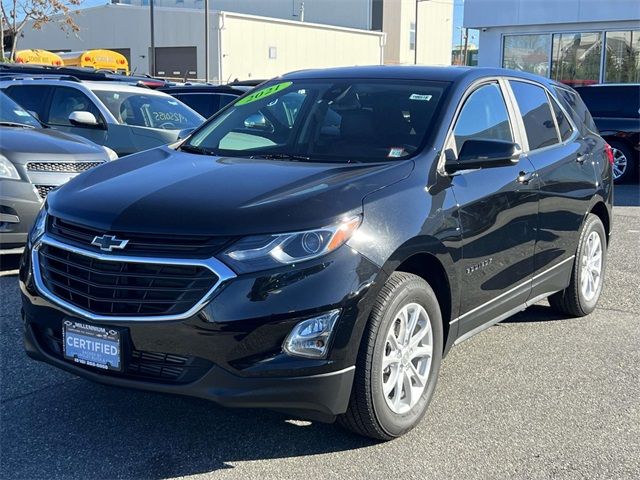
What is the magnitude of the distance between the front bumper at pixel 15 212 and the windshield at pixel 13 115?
1.76m

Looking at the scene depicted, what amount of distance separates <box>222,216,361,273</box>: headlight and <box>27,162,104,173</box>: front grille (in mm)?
3917

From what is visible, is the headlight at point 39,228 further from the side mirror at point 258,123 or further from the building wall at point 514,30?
the building wall at point 514,30

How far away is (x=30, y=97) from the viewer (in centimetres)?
1034

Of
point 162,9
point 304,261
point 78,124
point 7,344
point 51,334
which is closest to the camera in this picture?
point 304,261

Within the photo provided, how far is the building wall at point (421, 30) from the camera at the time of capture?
54681 millimetres

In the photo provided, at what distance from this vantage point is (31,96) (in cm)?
1034

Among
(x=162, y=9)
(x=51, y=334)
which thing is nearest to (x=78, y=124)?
(x=51, y=334)

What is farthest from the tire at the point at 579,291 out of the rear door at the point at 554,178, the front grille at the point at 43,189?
the front grille at the point at 43,189

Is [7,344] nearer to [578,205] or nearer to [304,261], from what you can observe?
[304,261]

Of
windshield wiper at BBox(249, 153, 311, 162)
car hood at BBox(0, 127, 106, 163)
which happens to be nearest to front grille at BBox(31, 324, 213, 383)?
windshield wiper at BBox(249, 153, 311, 162)

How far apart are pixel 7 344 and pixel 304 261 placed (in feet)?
8.51

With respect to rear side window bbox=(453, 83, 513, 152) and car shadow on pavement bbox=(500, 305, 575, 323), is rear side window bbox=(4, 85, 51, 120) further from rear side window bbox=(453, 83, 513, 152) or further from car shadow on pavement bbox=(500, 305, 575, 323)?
rear side window bbox=(453, 83, 513, 152)

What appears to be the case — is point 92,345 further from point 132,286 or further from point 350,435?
point 350,435

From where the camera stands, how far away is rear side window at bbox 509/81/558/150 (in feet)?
16.5
